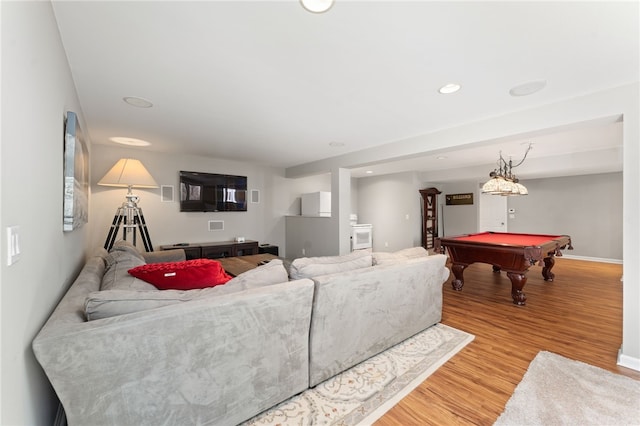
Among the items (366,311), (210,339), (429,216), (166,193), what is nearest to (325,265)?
(366,311)

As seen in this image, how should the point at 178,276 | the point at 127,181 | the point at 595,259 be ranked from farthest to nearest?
the point at 595,259, the point at 127,181, the point at 178,276

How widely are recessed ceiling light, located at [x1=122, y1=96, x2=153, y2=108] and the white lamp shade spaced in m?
1.19

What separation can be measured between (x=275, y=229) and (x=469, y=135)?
166 inches

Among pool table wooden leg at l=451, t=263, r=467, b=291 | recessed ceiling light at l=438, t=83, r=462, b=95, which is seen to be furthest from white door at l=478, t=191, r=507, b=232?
recessed ceiling light at l=438, t=83, r=462, b=95

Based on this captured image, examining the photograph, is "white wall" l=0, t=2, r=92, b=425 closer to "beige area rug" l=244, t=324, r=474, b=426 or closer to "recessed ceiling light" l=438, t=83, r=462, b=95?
"beige area rug" l=244, t=324, r=474, b=426

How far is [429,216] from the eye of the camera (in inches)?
283

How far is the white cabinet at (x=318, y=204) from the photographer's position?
18.6ft

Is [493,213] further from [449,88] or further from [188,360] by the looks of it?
[188,360]

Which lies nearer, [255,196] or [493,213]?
[255,196]

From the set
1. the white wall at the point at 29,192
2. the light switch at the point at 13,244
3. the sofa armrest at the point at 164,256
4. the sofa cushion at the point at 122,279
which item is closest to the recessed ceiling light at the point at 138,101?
the white wall at the point at 29,192

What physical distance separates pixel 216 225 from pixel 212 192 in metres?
0.64

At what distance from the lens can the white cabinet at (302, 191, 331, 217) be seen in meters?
5.68

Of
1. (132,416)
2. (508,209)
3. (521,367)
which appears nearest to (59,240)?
(132,416)

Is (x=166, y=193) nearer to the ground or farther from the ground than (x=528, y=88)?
nearer to the ground
